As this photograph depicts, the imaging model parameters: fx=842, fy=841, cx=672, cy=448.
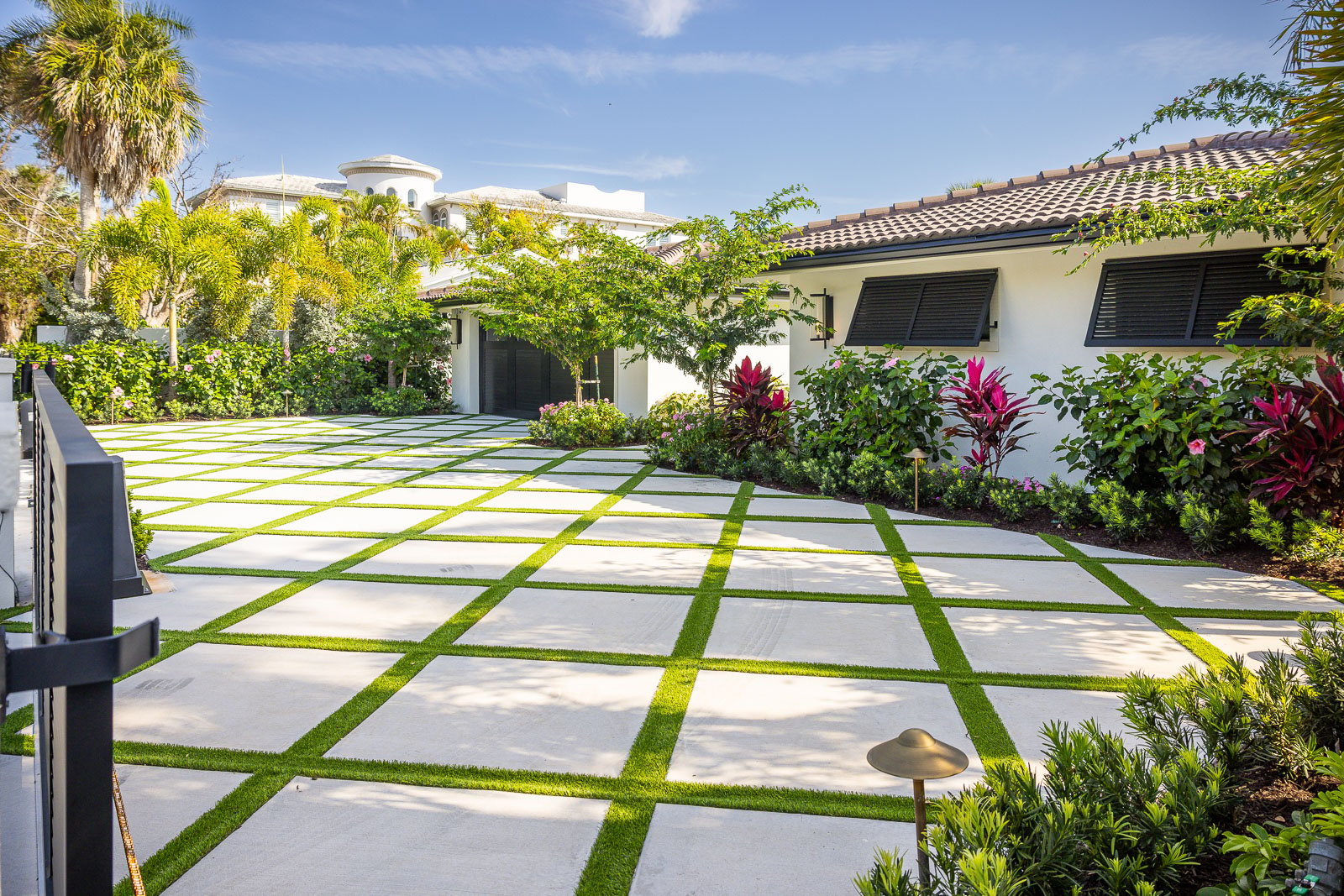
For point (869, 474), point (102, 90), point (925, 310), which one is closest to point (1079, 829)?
point (869, 474)

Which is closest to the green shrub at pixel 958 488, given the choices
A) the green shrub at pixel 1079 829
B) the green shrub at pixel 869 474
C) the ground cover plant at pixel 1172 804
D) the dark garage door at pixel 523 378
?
the green shrub at pixel 869 474

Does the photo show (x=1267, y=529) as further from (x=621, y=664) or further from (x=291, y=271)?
(x=291, y=271)

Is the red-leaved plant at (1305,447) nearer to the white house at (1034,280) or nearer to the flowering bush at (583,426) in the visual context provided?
the white house at (1034,280)

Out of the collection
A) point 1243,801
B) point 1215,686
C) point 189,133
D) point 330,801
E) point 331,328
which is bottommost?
point 330,801

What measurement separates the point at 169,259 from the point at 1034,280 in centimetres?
1545

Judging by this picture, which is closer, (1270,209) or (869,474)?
(1270,209)

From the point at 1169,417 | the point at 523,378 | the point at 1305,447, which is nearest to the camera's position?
the point at 1305,447

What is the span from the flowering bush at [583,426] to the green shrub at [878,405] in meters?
4.41

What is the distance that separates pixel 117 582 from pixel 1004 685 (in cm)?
348

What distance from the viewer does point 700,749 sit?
3162 mm

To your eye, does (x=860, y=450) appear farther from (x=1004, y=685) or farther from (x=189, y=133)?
(x=189, y=133)

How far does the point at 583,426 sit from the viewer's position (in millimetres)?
12969

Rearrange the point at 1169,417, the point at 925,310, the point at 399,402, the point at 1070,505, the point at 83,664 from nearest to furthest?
the point at 83,664 < the point at 1169,417 < the point at 1070,505 < the point at 925,310 < the point at 399,402

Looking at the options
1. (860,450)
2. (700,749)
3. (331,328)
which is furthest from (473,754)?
(331,328)
